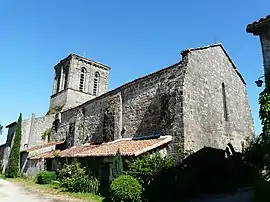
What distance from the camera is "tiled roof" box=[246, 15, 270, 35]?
8117 mm

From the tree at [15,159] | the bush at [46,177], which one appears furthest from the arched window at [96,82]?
the bush at [46,177]

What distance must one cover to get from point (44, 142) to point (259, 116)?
2685 centimetres

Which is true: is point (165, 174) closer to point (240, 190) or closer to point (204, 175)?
point (204, 175)

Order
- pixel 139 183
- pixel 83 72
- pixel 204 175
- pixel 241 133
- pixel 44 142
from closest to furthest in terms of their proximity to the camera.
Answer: pixel 139 183 < pixel 204 175 < pixel 241 133 < pixel 44 142 < pixel 83 72

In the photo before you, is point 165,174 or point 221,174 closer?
point 165,174

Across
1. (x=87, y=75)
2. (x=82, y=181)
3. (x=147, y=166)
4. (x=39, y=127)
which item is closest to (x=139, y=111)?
(x=147, y=166)

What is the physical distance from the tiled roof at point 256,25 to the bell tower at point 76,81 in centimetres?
2615

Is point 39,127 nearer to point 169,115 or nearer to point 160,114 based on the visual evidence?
point 160,114

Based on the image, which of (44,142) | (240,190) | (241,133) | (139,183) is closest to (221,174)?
(240,190)

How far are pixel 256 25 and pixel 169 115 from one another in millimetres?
6785

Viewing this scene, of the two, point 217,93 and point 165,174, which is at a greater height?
point 217,93

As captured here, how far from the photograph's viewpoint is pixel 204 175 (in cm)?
1361

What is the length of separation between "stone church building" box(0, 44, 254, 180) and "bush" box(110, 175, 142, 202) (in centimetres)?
155

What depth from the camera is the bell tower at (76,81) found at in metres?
32.7
